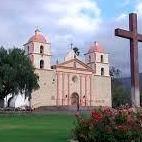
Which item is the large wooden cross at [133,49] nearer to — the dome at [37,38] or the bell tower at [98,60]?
the dome at [37,38]

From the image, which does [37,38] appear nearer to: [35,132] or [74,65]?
[74,65]

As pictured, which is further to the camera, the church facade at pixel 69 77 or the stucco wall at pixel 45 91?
the church facade at pixel 69 77

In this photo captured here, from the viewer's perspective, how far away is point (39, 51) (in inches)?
2511

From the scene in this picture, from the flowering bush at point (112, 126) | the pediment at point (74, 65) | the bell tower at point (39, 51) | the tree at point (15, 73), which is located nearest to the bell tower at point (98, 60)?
the pediment at point (74, 65)

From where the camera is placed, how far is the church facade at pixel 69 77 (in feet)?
206

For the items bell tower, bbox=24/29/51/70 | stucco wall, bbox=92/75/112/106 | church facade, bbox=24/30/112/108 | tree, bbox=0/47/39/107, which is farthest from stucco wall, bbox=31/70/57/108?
tree, bbox=0/47/39/107

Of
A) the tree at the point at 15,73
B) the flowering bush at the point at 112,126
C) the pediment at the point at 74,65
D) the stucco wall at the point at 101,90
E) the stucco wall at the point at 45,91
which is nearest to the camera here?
the flowering bush at the point at 112,126

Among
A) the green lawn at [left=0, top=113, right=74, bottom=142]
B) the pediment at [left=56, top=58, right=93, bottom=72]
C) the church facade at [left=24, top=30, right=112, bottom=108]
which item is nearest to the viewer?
the green lawn at [left=0, top=113, right=74, bottom=142]

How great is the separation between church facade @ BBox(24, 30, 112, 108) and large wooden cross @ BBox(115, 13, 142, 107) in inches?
1894

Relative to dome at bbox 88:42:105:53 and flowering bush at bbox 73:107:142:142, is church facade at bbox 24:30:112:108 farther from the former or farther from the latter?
flowering bush at bbox 73:107:142:142

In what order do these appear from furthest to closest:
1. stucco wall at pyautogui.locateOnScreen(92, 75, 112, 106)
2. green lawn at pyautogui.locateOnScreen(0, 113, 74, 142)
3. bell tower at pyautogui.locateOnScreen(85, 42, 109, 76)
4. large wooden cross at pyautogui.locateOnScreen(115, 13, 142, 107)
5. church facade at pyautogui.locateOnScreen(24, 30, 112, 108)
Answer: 1. bell tower at pyautogui.locateOnScreen(85, 42, 109, 76)
2. stucco wall at pyautogui.locateOnScreen(92, 75, 112, 106)
3. church facade at pyautogui.locateOnScreen(24, 30, 112, 108)
4. large wooden cross at pyautogui.locateOnScreen(115, 13, 142, 107)
5. green lawn at pyautogui.locateOnScreen(0, 113, 74, 142)

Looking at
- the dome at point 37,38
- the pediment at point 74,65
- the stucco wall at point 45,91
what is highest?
the dome at point 37,38

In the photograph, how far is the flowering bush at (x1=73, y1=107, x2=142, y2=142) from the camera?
9.20 metres

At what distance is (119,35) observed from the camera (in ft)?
42.1
